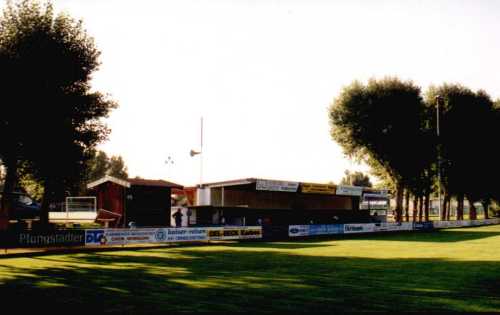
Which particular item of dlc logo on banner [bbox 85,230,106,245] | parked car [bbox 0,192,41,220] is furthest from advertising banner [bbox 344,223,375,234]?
parked car [bbox 0,192,41,220]

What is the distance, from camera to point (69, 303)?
1066 centimetres

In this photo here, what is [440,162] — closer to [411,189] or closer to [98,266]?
[411,189]

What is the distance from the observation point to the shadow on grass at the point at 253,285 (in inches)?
416

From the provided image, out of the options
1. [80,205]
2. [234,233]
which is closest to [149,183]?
[234,233]

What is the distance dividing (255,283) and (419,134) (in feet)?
151

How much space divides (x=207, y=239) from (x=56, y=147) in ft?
38.0

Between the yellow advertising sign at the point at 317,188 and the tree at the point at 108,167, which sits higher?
the tree at the point at 108,167

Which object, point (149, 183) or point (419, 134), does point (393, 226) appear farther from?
point (149, 183)

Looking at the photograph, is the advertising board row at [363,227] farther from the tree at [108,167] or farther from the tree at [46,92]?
the tree at [108,167]

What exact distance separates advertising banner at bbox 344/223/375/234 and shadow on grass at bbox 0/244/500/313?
70.4 ft

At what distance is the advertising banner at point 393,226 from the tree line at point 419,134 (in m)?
7.02

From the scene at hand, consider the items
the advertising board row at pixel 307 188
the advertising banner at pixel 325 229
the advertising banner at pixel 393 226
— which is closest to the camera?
the advertising banner at pixel 325 229

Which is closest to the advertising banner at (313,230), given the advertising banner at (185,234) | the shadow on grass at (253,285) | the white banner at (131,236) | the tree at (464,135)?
the advertising banner at (185,234)

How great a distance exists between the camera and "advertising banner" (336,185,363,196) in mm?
52034
